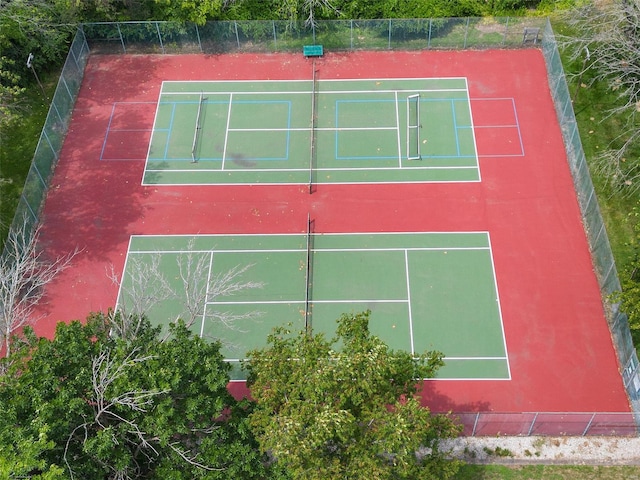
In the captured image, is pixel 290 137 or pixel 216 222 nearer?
pixel 216 222

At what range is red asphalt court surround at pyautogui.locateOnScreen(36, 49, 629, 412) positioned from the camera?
72.3 feet

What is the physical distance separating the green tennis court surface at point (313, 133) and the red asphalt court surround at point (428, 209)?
590 millimetres

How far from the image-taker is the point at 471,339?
22.7 m

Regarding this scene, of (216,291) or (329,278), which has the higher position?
(216,291)

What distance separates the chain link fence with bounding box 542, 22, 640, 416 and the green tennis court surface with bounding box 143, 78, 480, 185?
397 centimetres

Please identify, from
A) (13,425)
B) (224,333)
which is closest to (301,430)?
(13,425)

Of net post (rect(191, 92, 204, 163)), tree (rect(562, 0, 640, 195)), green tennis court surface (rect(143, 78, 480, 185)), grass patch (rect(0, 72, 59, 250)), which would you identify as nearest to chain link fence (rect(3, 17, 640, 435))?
grass patch (rect(0, 72, 59, 250))

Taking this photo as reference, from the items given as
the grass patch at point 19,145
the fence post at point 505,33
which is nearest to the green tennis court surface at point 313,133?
the fence post at point 505,33

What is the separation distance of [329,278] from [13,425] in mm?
12846

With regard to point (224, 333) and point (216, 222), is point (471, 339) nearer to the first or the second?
point (224, 333)

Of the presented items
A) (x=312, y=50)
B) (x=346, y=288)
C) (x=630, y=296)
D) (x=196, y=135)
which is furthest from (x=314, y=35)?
(x=630, y=296)

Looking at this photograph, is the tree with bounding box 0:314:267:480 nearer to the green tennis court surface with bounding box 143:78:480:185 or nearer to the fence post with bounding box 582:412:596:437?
the fence post with bounding box 582:412:596:437

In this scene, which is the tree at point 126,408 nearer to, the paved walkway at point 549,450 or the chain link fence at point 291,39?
the paved walkway at point 549,450

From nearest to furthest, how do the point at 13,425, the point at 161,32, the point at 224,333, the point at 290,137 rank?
the point at 13,425, the point at 224,333, the point at 290,137, the point at 161,32
